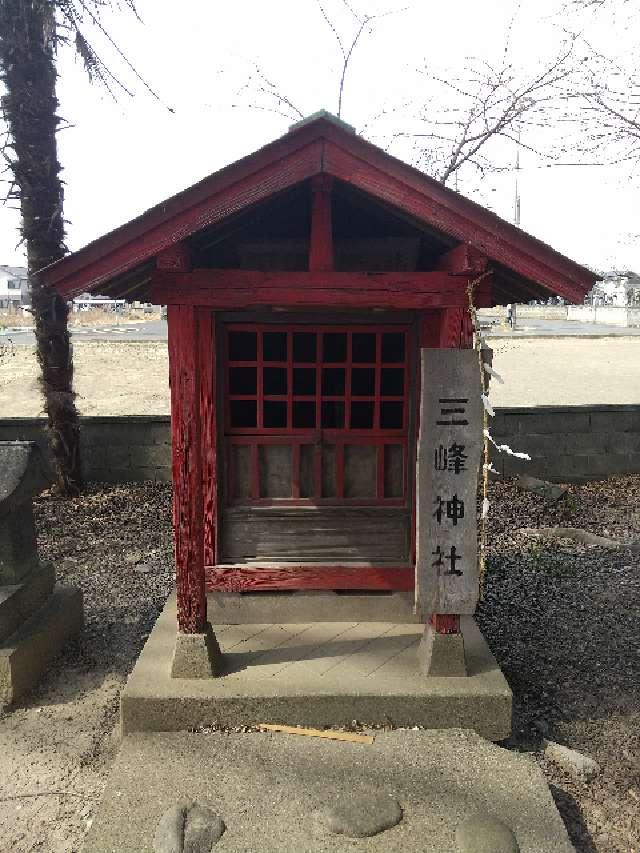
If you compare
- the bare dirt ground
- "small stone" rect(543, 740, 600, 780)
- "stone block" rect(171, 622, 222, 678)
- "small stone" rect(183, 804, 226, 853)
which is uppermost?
the bare dirt ground

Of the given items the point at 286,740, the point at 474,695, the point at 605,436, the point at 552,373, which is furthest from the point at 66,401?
the point at 552,373

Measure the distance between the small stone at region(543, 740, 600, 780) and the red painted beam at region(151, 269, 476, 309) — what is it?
9.85 ft

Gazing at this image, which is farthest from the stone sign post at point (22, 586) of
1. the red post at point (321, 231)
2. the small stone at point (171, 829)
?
the red post at point (321, 231)

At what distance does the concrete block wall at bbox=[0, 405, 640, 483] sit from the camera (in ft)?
→ 33.5

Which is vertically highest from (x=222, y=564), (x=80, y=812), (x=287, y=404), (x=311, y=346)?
(x=311, y=346)

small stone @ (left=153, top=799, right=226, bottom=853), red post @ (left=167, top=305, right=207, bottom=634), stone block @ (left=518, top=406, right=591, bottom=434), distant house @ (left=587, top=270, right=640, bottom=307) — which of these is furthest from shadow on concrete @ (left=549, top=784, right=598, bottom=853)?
distant house @ (left=587, top=270, right=640, bottom=307)

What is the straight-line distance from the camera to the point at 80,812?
3627 millimetres

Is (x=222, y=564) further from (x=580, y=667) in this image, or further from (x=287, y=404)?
(x=580, y=667)

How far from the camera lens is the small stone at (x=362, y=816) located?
10.6ft

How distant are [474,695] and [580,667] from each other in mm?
1562

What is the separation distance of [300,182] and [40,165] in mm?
6940

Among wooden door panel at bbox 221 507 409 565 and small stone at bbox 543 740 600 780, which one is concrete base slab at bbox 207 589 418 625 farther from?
small stone at bbox 543 740 600 780

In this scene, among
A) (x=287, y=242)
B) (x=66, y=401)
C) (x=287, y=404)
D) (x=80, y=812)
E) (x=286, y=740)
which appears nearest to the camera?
(x=80, y=812)

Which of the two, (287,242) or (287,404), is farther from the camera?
(287,404)
